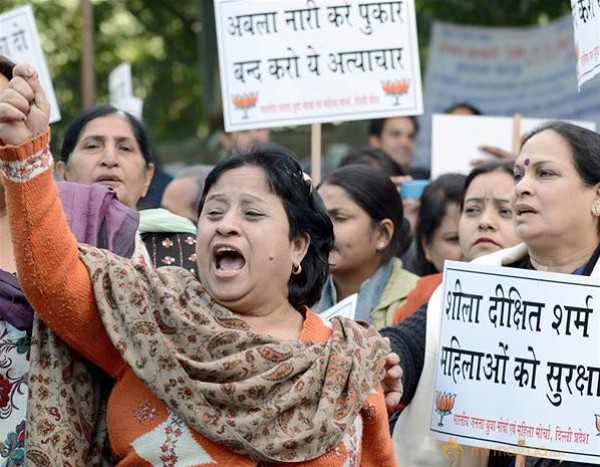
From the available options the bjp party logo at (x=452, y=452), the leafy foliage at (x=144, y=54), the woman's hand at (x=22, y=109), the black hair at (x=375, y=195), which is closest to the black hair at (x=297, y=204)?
the woman's hand at (x=22, y=109)

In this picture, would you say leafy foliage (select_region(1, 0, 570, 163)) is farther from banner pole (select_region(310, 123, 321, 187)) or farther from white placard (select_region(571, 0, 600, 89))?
white placard (select_region(571, 0, 600, 89))

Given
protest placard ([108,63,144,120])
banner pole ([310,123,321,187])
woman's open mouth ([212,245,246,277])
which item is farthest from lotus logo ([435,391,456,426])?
protest placard ([108,63,144,120])

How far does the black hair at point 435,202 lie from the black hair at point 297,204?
2.37m

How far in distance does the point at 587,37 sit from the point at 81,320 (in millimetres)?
2423

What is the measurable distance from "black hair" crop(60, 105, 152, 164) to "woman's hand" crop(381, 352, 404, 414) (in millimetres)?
1879

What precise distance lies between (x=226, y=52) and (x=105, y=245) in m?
3.01

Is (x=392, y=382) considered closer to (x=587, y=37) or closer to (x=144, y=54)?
(x=587, y=37)

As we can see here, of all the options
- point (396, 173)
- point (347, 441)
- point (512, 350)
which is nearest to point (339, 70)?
point (396, 173)

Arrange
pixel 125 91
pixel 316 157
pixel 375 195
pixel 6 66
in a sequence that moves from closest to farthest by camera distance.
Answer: pixel 6 66
pixel 375 195
pixel 316 157
pixel 125 91

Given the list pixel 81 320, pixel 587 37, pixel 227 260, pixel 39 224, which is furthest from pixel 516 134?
pixel 39 224

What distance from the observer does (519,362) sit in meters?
4.06

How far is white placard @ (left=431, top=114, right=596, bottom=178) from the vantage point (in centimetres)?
740

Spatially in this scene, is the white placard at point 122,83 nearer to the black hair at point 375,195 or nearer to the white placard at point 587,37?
the black hair at point 375,195

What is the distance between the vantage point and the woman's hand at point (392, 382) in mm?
3805
